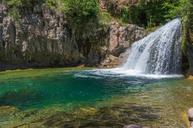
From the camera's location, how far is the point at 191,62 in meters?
27.0

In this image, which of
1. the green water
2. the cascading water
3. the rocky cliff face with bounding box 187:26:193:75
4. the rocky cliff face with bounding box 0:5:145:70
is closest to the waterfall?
the cascading water

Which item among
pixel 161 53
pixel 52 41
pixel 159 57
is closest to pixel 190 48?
pixel 161 53

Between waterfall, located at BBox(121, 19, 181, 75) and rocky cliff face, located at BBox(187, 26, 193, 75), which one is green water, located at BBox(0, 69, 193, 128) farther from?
waterfall, located at BBox(121, 19, 181, 75)

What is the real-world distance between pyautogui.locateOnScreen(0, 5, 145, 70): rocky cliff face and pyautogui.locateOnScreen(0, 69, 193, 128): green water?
759 cm

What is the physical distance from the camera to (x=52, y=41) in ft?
120

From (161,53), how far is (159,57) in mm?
339

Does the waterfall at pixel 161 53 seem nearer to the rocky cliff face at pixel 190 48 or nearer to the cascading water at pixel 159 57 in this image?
the cascading water at pixel 159 57

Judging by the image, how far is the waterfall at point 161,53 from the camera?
94.6 feet

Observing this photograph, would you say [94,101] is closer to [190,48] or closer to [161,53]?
[190,48]

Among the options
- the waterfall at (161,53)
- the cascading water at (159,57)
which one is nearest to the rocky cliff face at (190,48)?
the cascading water at (159,57)

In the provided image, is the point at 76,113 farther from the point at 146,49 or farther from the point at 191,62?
the point at 146,49

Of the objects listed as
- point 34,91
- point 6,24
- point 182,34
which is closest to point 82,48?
point 6,24

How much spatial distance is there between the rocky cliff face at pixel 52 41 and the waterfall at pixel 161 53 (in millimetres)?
3960

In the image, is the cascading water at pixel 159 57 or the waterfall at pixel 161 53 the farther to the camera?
the waterfall at pixel 161 53
